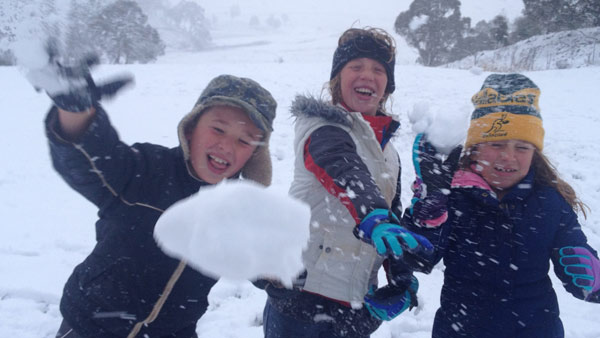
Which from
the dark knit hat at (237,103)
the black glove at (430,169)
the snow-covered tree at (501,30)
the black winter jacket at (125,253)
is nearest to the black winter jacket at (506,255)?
the black glove at (430,169)

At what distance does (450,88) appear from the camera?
11273 millimetres

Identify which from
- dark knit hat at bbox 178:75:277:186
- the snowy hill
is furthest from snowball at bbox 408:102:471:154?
the snowy hill

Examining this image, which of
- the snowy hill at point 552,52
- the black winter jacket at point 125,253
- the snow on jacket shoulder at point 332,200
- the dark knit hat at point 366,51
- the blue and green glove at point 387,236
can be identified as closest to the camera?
the blue and green glove at point 387,236

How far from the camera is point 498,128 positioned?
5.86 feet

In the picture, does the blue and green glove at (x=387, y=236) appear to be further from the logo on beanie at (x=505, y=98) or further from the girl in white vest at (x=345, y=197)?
the logo on beanie at (x=505, y=98)

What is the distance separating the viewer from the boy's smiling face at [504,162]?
5.79 feet

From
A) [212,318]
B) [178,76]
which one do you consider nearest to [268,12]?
[178,76]

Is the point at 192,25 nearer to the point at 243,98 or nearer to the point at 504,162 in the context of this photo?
the point at 243,98

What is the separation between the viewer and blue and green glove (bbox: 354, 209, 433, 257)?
3.53ft

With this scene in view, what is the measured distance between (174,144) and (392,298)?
5.81m

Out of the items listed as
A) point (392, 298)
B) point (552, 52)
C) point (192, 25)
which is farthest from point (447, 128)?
point (192, 25)

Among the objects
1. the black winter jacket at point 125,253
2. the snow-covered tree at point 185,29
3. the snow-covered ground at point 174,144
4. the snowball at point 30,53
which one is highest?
the snow-covered tree at point 185,29

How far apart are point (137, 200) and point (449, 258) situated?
1.70 meters

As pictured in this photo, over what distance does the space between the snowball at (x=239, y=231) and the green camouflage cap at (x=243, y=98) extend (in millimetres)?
555
